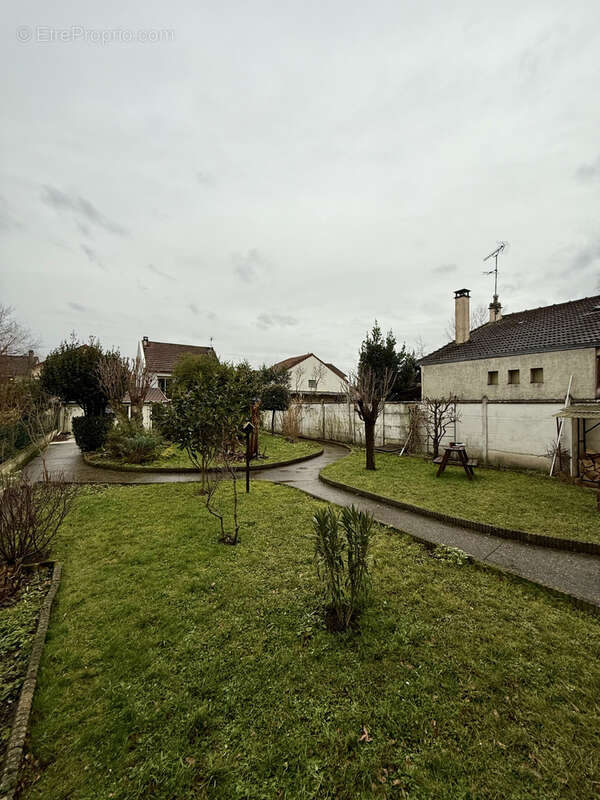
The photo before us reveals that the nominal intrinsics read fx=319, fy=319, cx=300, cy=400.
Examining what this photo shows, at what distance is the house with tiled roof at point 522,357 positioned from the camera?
1134cm

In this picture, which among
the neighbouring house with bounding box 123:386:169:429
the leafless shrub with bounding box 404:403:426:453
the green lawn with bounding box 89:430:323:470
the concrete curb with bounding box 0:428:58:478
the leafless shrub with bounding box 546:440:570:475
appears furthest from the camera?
the neighbouring house with bounding box 123:386:169:429

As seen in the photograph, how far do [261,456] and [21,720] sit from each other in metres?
9.74

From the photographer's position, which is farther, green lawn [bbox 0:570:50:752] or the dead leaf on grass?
green lawn [bbox 0:570:50:752]

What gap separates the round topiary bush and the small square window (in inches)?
664

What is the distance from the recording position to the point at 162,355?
2966cm

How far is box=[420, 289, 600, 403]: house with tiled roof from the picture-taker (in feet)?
37.2

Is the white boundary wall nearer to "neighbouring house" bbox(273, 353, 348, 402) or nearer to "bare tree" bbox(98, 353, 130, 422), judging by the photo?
"bare tree" bbox(98, 353, 130, 422)

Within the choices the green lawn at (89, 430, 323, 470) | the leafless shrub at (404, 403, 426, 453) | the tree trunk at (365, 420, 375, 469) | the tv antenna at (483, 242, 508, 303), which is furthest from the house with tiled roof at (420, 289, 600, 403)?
the green lawn at (89, 430, 323, 470)

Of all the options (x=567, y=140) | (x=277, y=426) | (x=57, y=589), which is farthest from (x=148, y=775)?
(x=277, y=426)

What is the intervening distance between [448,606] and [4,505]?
16.8 feet

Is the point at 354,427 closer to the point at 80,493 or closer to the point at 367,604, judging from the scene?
the point at 80,493

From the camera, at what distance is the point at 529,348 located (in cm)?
1272

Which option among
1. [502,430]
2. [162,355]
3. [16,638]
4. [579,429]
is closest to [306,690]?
[16,638]

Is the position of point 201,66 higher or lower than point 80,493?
higher
